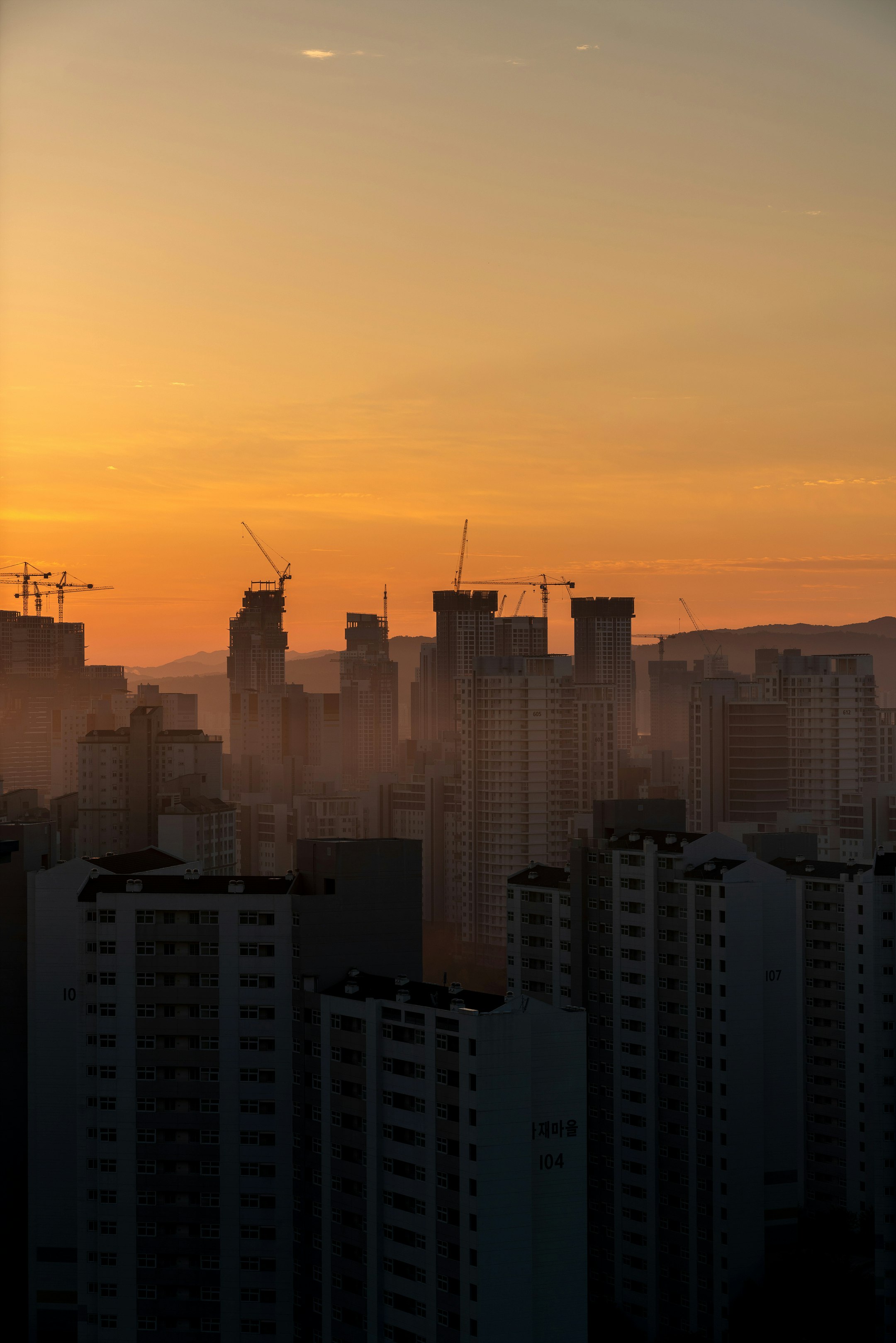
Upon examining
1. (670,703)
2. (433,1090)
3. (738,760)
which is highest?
(670,703)

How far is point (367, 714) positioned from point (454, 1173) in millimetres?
93098

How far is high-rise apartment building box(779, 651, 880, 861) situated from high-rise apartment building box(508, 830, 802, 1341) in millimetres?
40399

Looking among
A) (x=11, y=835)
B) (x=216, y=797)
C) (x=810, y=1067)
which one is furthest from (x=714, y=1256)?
(x=216, y=797)

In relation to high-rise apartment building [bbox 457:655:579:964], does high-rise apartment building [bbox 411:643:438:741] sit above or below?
above

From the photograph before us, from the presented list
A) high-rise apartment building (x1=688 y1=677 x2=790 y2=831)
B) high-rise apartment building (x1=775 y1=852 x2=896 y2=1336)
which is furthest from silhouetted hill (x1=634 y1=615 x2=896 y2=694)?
high-rise apartment building (x1=775 y1=852 x2=896 y2=1336)

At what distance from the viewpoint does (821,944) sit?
1021 inches

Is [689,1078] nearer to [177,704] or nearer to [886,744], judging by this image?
[886,744]

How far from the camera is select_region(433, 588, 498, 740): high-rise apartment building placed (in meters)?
110

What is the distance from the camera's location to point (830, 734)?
205 feet

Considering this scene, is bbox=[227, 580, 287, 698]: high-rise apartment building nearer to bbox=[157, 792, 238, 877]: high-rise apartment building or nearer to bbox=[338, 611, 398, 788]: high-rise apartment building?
bbox=[338, 611, 398, 788]: high-rise apartment building

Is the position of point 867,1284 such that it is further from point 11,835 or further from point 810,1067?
point 11,835

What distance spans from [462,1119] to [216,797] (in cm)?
3446

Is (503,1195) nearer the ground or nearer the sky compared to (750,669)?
nearer the ground

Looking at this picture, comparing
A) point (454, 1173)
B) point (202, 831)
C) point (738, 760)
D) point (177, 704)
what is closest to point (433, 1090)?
point (454, 1173)
